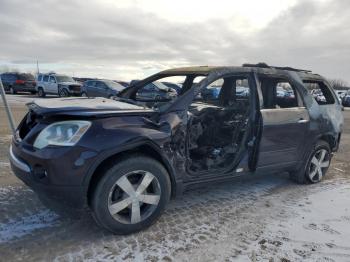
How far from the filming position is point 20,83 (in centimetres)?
2642

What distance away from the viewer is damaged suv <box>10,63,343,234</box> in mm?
3250

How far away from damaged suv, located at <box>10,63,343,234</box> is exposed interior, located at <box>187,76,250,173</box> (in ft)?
0.05

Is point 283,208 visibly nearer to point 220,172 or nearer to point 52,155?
point 220,172

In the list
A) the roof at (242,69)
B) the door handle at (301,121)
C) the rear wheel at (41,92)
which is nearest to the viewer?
the roof at (242,69)

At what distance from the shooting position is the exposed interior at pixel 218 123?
449cm

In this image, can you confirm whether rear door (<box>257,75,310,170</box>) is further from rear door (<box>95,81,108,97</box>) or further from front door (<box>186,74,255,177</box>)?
rear door (<box>95,81,108,97</box>)

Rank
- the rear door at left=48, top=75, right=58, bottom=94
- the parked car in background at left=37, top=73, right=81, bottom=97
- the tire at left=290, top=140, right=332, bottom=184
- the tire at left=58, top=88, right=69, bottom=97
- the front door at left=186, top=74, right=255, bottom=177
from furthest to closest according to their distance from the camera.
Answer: the rear door at left=48, top=75, right=58, bottom=94 < the tire at left=58, top=88, right=69, bottom=97 < the parked car in background at left=37, top=73, right=81, bottom=97 < the tire at left=290, top=140, right=332, bottom=184 < the front door at left=186, top=74, right=255, bottom=177

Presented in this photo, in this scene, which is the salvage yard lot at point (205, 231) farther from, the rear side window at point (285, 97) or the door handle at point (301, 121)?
the rear side window at point (285, 97)

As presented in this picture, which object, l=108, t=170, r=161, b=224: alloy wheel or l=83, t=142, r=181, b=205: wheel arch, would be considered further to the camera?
l=108, t=170, r=161, b=224: alloy wheel

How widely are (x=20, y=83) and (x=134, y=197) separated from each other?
25.7m

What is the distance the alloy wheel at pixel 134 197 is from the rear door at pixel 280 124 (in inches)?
63.3

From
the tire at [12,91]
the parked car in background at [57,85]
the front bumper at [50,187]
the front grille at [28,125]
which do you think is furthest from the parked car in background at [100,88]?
the front bumper at [50,187]

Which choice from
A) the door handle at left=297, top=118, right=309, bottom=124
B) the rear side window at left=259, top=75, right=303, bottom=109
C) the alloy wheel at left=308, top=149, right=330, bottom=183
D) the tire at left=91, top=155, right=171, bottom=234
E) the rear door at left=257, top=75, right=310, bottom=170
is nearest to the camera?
the tire at left=91, top=155, right=171, bottom=234

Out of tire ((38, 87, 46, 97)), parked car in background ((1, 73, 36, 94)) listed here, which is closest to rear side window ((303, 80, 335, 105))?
tire ((38, 87, 46, 97))
